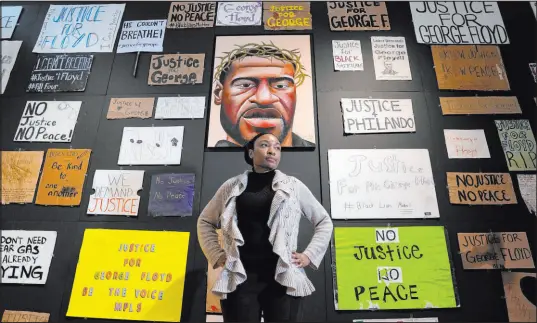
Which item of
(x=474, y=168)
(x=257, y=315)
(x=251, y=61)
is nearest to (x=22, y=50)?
(x=251, y=61)

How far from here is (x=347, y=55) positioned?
130 inches

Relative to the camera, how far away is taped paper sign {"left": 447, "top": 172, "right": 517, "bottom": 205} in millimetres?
2836

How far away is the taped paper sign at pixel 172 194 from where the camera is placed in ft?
9.30

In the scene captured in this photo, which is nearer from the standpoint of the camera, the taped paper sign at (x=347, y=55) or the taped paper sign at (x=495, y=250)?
the taped paper sign at (x=495, y=250)

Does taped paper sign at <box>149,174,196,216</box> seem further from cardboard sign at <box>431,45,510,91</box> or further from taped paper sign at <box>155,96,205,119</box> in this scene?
cardboard sign at <box>431,45,510,91</box>

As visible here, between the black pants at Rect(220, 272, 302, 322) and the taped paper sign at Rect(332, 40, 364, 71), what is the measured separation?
6.36 feet

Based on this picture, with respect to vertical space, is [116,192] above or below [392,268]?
above

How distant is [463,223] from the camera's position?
110 inches

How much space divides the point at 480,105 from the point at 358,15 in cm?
128

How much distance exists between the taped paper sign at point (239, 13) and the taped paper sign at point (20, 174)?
1874mm

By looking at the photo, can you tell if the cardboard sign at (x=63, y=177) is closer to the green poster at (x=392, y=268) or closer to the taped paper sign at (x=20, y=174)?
the taped paper sign at (x=20, y=174)

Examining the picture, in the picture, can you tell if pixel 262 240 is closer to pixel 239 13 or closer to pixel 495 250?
pixel 495 250

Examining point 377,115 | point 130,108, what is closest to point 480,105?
point 377,115

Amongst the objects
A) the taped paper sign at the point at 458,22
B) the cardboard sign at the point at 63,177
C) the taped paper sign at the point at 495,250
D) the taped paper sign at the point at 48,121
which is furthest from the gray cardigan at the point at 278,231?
the taped paper sign at the point at 458,22
